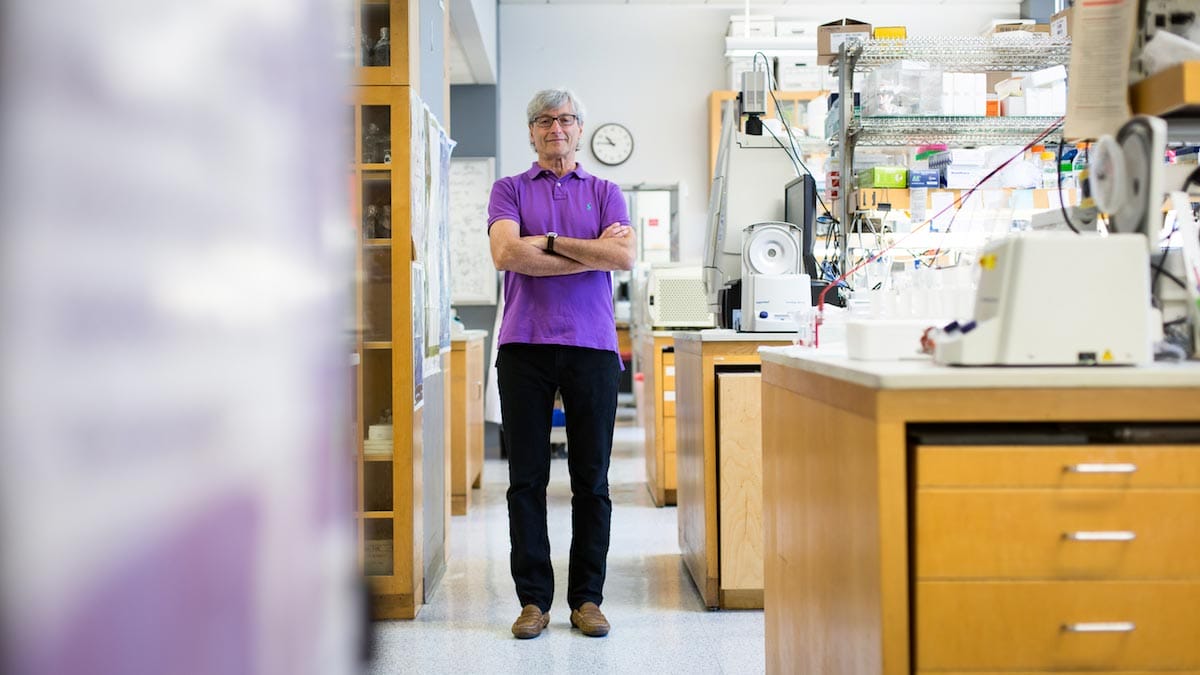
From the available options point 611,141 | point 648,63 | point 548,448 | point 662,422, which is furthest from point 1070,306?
point 648,63

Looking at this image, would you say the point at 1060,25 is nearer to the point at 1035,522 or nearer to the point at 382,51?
the point at 382,51

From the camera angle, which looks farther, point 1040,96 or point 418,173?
point 1040,96

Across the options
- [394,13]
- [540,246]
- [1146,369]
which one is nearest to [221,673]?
[1146,369]

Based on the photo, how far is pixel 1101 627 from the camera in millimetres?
1272

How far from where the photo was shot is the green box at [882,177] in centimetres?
317

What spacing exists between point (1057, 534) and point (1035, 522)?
0.10 feet

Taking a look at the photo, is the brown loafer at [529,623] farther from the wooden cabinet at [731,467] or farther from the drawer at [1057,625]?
the drawer at [1057,625]

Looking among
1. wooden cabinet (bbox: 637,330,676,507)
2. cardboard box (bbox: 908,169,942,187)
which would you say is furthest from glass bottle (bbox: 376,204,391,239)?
wooden cabinet (bbox: 637,330,676,507)

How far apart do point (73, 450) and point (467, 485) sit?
4.32 m

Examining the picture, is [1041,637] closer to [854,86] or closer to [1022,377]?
[1022,377]

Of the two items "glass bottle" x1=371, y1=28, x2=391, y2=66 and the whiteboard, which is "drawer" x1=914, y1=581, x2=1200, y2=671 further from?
the whiteboard

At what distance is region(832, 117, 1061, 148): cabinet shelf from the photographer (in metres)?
3.00

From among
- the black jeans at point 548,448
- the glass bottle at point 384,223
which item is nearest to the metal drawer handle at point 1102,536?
the black jeans at point 548,448

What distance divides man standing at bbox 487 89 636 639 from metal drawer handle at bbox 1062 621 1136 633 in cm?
154
